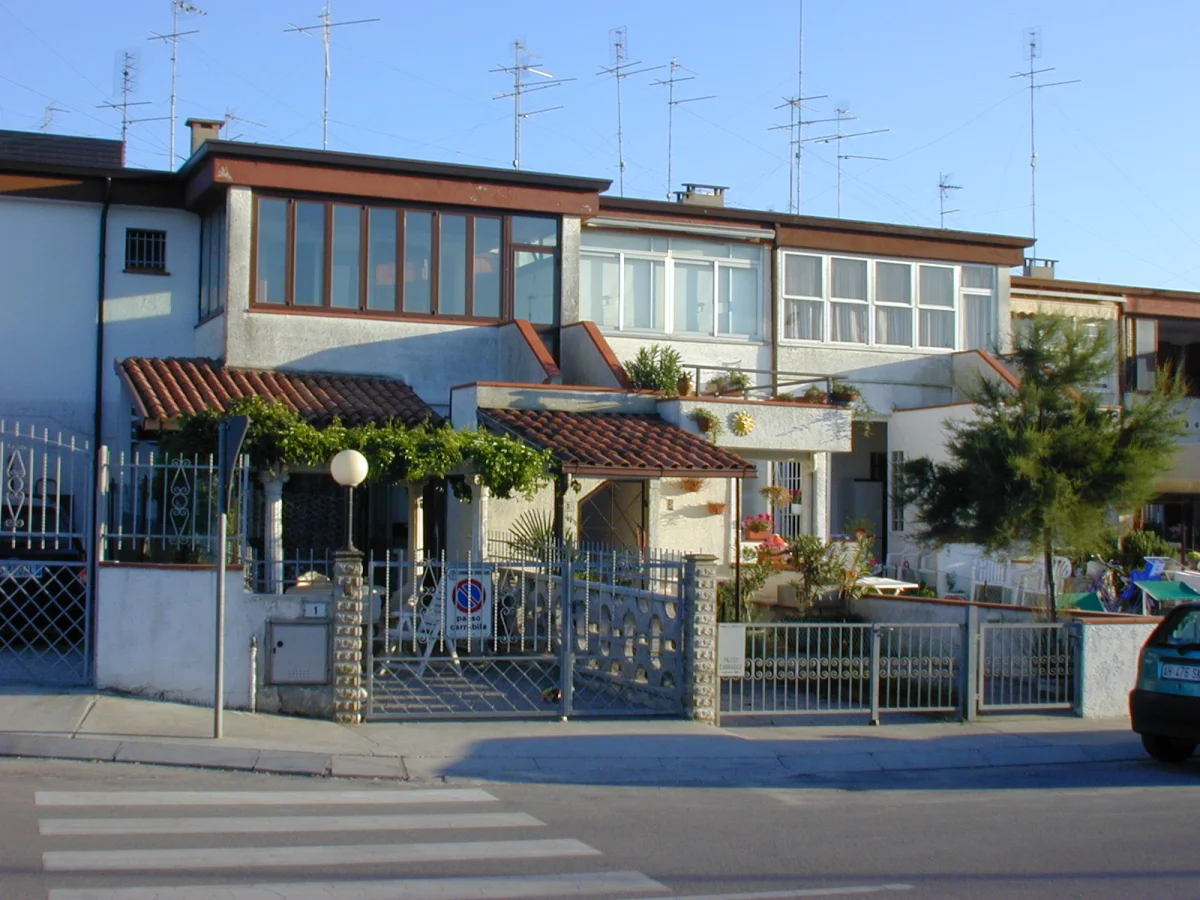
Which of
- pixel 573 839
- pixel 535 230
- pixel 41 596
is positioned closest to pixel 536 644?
pixel 573 839

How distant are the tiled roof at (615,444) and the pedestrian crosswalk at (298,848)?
7.70 m

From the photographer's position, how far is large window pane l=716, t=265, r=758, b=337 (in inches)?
944

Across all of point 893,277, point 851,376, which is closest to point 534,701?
point 851,376

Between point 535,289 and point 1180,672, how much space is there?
12599mm

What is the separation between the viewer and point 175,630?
41.6ft

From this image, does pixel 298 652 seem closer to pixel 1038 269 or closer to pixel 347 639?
pixel 347 639

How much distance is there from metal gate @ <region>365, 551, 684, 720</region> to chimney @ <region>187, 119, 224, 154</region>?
36.2 ft

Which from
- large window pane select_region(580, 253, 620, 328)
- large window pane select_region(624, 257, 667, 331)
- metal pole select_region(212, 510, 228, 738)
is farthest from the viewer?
large window pane select_region(624, 257, 667, 331)

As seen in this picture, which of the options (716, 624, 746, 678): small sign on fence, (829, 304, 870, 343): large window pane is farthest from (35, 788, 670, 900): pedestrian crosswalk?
(829, 304, 870, 343): large window pane

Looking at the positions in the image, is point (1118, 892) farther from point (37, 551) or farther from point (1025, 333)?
point (37, 551)

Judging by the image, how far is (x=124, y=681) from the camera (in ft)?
41.9

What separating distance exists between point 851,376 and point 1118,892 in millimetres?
17700

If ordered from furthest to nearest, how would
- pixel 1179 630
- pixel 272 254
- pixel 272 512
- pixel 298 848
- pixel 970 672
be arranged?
pixel 272 254, pixel 272 512, pixel 970 672, pixel 1179 630, pixel 298 848

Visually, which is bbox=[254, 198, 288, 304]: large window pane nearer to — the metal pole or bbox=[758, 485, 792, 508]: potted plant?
bbox=[758, 485, 792, 508]: potted plant
